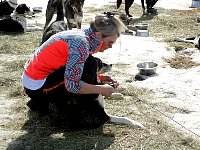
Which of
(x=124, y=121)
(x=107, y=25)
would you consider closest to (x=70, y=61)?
(x=107, y=25)

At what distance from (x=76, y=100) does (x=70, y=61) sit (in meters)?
0.47

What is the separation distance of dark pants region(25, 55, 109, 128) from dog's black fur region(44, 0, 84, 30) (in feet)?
11.2

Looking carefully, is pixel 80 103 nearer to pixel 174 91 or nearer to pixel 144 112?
pixel 144 112

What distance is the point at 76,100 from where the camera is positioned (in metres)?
3.39

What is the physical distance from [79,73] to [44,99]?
2.13 ft

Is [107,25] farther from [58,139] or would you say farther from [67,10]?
[67,10]

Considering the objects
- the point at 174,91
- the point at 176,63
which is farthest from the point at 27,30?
the point at 174,91

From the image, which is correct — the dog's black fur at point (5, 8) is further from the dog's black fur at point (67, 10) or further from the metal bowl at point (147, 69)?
the metal bowl at point (147, 69)

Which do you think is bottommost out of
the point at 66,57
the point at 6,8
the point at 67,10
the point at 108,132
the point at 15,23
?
the point at 108,132

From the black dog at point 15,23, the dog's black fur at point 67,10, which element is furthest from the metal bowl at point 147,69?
the black dog at point 15,23

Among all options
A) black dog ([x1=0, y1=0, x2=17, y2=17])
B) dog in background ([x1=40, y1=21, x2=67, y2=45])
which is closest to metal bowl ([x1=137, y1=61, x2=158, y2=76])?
dog in background ([x1=40, y1=21, x2=67, y2=45])

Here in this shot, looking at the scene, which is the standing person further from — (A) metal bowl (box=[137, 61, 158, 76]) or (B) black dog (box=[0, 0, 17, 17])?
(B) black dog (box=[0, 0, 17, 17])

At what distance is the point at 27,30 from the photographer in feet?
26.9

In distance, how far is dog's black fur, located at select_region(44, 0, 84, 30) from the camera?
694 cm
